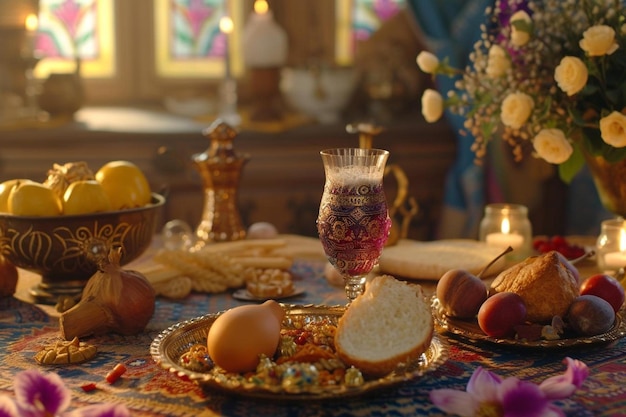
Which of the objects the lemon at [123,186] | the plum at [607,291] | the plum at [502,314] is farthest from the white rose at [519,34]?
the lemon at [123,186]

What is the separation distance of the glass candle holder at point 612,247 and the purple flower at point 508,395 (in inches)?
27.3

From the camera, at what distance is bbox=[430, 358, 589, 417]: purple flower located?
3.73 feet

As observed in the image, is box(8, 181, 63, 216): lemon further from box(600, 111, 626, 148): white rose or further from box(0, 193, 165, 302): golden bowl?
box(600, 111, 626, 148): white rose

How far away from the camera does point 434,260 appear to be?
6.20ft

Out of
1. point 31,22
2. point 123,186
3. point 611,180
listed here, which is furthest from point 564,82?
point 31,22

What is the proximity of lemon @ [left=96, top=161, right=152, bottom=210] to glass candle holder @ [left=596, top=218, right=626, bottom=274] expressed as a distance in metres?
0.90

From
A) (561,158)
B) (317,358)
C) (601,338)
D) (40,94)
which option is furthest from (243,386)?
(40,94)

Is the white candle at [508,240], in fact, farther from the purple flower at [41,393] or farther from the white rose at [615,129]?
the purple flower at [41,393]

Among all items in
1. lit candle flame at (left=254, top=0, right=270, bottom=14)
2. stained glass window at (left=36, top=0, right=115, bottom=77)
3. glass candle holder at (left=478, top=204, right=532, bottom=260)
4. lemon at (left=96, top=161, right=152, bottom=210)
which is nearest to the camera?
lemon at (left=96, top=161, right=152, bottom=210)

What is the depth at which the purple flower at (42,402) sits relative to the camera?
3.64 ft

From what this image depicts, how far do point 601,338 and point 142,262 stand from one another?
3.42 feet

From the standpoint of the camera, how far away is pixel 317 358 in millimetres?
1268

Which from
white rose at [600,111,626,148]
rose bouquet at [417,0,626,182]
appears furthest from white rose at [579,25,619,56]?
white rose at [600,111,626,148]

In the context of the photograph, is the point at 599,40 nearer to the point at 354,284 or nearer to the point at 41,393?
the point at 354,284
